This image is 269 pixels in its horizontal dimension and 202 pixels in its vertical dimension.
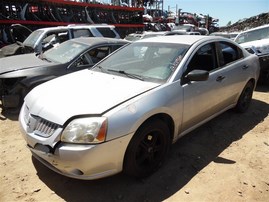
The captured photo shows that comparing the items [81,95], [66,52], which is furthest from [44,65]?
[81,95]

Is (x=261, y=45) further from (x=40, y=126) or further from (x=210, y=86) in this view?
(x=40, y=126)

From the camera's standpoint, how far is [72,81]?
3670mm

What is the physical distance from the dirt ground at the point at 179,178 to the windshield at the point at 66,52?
83.7 inches

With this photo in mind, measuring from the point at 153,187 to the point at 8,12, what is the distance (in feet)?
45.2

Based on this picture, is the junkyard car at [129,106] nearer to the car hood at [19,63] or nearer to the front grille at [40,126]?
the front grille at [40,126]

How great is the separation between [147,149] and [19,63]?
153 inches

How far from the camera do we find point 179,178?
3.31 m

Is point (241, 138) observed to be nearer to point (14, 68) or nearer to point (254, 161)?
point (254, 161)

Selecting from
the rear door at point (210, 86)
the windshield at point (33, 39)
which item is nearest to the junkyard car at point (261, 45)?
the rear door at point (210, 86)

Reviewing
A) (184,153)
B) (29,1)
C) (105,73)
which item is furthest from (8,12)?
(184,153)

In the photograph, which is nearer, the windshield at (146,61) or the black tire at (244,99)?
the windshield at (146,61)

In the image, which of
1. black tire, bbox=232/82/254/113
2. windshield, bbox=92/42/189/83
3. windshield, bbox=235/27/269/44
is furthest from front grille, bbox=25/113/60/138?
windshield, bbox=235/27/269/44

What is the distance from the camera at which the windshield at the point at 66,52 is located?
235 inches

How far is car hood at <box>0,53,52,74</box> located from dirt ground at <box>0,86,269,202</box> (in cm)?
155
